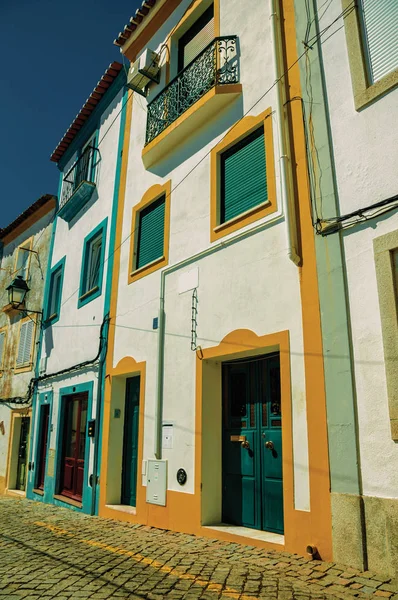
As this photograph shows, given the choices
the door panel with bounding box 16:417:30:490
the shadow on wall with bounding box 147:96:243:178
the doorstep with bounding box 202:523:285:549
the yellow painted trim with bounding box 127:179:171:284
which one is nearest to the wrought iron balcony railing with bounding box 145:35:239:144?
the shadow on wall with bounding box 147:96:243:178

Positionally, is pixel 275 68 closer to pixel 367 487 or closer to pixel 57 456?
pixel 367 487

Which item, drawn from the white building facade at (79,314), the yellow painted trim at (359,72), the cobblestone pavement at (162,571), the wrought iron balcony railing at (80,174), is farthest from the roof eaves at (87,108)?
the cobblestone pavement at (162,571)

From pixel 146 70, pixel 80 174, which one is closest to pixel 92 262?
pixel 80 174

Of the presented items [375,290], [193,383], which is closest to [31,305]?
[193,383]

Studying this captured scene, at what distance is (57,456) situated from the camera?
1148 cm

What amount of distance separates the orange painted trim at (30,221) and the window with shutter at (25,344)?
12.3 feet

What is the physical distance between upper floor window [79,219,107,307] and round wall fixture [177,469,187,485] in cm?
531

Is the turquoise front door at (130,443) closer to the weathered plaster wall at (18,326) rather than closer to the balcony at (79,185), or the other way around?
the balcony at (79,185)

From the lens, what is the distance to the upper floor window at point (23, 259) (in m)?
16.5

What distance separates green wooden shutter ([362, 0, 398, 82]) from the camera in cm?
548

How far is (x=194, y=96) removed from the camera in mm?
8383

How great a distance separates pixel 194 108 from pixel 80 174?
6743 mm

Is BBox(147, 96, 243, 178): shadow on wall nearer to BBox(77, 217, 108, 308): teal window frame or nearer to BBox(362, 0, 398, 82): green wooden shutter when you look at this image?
BBox(362, 0, 398, 82): green wooden shutter

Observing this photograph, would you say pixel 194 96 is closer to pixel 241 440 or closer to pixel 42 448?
pixel 241 440
